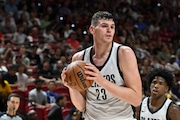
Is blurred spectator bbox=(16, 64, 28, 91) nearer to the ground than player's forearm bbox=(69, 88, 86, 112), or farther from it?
nearer to the ground

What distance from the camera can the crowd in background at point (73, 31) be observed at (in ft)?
33.6

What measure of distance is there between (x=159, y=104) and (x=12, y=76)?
4691 mm

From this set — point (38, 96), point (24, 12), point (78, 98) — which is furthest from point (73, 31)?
point (78, 98)

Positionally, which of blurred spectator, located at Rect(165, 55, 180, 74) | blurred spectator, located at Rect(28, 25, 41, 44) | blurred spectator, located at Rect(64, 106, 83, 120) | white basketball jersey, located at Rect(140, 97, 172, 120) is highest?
blurred spectator, located at Rect(28, 25, 41, 44)

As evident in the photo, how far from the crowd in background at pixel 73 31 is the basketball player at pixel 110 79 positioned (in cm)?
581

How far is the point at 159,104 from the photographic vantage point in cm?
478

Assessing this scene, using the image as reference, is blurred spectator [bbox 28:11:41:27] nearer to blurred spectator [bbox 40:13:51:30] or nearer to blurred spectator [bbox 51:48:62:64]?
blurred spectator [bbox 40:13:51:30]

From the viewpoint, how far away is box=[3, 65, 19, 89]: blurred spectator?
8.74 metres

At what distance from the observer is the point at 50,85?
880cm

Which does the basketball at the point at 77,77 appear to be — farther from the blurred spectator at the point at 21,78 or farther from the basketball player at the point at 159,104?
the blurred spectator at the point at 21,78

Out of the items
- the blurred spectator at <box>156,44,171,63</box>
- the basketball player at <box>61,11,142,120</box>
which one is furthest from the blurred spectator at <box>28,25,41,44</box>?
the basketball player at <box>61,11,142,120</box>

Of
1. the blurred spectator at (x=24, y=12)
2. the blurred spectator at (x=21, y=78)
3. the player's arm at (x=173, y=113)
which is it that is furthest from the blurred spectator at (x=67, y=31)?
the player's arm at (x=173, y=113)

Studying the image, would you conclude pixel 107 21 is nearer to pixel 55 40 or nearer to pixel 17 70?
pixel 17 70

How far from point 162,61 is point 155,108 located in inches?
345
